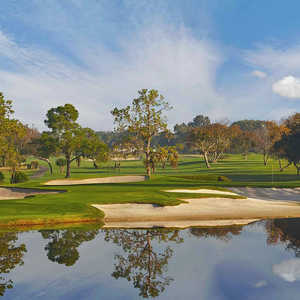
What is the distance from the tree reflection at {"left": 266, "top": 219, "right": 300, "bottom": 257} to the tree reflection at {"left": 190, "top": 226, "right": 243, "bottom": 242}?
1753 mm

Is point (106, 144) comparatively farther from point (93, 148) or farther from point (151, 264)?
point (151, 264)

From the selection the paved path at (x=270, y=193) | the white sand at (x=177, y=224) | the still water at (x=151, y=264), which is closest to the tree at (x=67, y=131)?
the paved path at (x=270, y=193)

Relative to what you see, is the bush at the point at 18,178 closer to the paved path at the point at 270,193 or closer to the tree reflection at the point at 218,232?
the paved path at the point at 270,193

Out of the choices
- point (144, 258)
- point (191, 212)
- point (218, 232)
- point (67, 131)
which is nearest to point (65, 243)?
point (144, 258)

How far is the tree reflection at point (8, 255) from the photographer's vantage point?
35.5 feet

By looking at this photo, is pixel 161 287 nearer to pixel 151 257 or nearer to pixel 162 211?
pixel 151 257

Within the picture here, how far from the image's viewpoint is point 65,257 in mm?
13391

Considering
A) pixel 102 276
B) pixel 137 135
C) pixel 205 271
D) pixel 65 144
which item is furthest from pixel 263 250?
pixel 65 144

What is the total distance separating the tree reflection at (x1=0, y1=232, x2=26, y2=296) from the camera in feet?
35.5

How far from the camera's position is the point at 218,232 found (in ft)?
56.9

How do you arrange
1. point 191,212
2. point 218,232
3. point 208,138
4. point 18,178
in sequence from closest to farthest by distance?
point 218,232 → point 191,212 → point 18,178 → point 208,138

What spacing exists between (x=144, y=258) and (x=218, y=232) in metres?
5.49

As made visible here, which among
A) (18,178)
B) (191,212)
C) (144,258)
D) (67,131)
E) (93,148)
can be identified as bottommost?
(144,258)

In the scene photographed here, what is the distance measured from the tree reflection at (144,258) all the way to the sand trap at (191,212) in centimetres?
224
